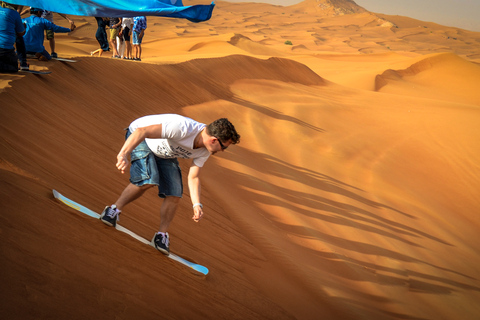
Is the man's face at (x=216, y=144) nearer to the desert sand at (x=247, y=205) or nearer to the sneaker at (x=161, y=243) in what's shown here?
the sneaker at (x=161, y=243)

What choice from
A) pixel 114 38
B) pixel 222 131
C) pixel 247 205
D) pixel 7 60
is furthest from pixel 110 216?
pixel 114 38

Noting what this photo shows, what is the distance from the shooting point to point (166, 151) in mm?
3609

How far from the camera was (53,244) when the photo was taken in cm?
312

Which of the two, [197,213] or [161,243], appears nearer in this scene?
[197,213]

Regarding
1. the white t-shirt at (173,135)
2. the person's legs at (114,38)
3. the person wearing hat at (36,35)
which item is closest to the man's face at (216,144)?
the white t-shirt at (173,135)

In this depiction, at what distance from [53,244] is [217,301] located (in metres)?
1.49

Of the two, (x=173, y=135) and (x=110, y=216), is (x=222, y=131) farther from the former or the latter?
(x=110, y=216)

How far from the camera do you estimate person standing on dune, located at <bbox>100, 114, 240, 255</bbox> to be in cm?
340

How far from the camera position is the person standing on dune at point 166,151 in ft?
11.2

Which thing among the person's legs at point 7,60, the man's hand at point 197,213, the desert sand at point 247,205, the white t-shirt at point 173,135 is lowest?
A: the desert sand at point 247,205

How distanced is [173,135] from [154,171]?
1.20 feet

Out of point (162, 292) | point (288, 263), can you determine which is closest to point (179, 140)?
point (162, 292)

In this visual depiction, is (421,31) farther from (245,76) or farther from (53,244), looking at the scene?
(53,244)

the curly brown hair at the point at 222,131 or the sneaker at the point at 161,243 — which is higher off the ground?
the curly brown hair at the point at 222,131
